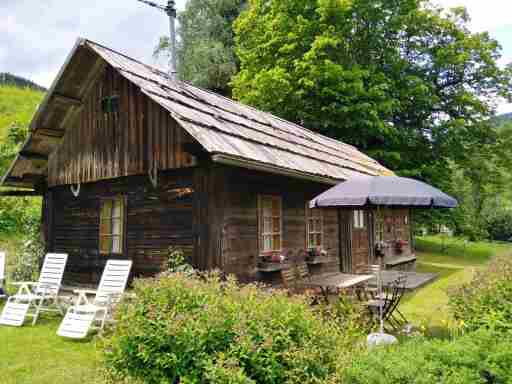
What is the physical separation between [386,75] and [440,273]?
395 inches

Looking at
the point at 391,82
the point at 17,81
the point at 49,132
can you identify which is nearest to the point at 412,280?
the point at 49,132

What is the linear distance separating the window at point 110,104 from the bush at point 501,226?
1148 inches

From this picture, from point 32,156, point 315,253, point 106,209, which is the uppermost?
point 32,156

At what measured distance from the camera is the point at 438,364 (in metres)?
3.23

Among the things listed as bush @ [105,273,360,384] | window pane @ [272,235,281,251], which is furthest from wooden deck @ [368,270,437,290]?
bush @ [105,273,360,384]

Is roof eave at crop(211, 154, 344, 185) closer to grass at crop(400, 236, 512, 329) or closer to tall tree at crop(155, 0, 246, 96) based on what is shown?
grass at crop(400, 236, 512, 329)

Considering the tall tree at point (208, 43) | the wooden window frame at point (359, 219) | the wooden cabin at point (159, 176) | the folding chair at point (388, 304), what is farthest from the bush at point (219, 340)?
the tall tree at point (208, 43)

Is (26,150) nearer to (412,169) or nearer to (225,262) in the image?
(225,262)

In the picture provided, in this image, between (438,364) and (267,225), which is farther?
(267,225)

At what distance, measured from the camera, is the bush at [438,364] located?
3045 mm

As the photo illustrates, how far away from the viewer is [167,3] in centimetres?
984

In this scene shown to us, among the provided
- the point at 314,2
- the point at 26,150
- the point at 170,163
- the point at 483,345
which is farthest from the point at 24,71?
the point at 483,345

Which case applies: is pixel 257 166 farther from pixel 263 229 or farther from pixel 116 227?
pixel 116 227

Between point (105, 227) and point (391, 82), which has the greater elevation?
point (391, 82)
